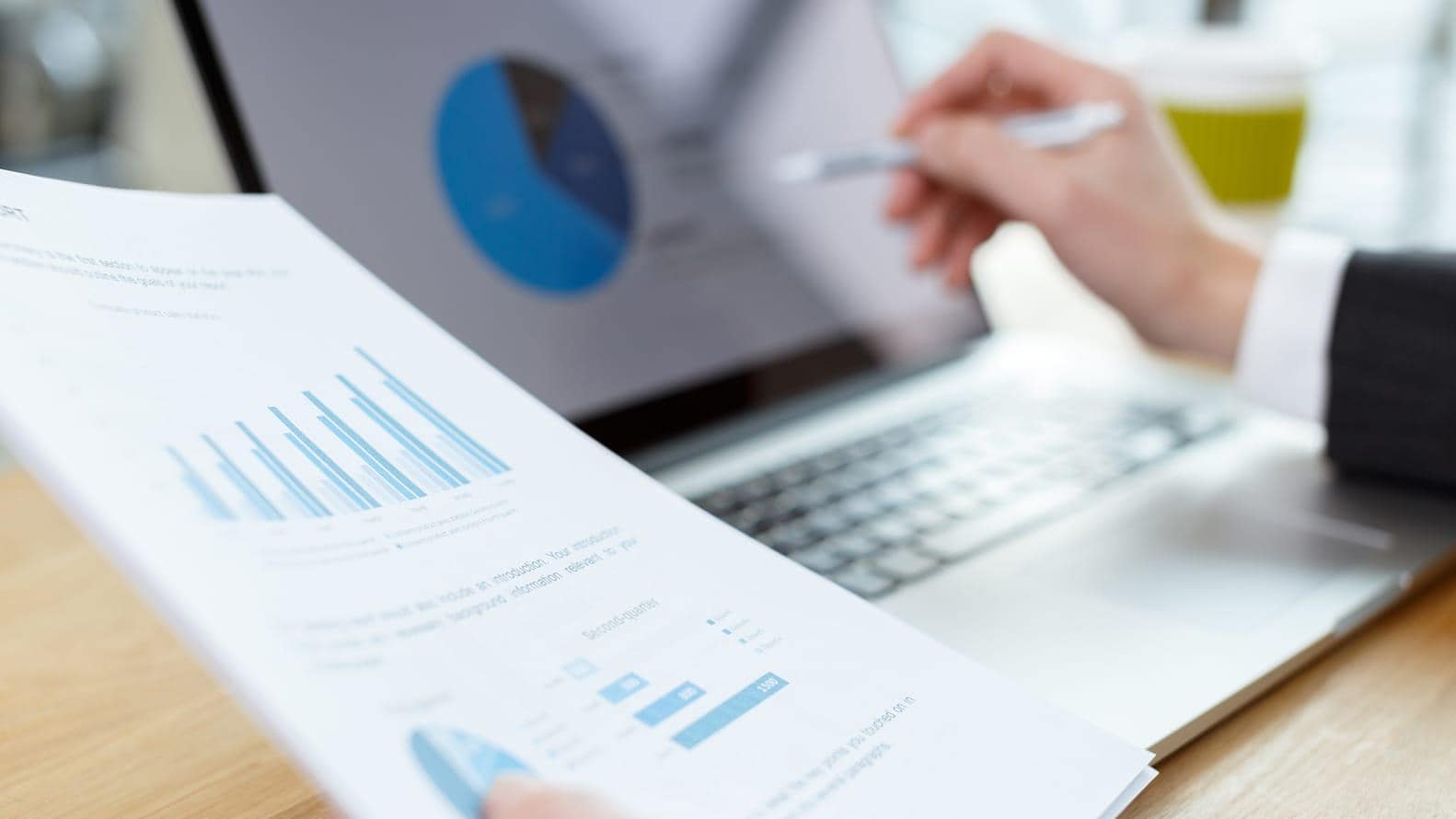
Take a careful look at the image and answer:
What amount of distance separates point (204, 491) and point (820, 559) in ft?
0.88

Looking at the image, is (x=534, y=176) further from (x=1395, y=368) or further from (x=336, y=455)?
(x=1395, y=368)

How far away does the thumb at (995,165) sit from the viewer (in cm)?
68

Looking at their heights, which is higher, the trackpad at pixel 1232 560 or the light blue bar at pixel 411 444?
the light blue bar at pixel 411 444

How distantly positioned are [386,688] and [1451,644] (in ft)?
1.31

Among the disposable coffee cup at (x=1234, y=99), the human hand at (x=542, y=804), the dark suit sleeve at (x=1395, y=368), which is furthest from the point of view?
the disposable coffee cup at (x=1234, y=99)

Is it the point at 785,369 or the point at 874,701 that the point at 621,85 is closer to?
the point at 785,369

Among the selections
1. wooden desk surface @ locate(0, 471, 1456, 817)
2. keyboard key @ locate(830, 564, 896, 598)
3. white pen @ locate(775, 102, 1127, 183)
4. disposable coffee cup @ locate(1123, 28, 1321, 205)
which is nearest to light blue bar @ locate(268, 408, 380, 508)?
wooden desk surface @ locate(0, 471, 1456, 817)

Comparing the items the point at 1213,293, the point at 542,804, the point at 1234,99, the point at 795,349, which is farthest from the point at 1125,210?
the point at 542,804

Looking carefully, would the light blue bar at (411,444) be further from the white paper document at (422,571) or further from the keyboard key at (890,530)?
the keyboard key at (890,530)

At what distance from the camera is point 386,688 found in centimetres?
28

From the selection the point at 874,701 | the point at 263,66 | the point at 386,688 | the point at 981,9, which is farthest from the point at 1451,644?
the point at 981,9

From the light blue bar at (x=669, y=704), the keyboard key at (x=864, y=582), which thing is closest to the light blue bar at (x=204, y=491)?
the light blue bar at (x=669, y=704)

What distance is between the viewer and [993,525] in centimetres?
55

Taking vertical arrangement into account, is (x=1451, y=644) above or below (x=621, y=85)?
below
